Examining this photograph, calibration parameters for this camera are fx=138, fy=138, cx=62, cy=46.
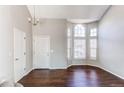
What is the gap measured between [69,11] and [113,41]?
2813 mm

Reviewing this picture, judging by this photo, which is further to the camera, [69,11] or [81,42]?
[81,42]

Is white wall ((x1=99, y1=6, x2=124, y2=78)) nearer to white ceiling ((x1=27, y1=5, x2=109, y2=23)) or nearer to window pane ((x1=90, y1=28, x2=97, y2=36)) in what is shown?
white ceiling ((x1=27, y1=5, x2=109, y2=23))

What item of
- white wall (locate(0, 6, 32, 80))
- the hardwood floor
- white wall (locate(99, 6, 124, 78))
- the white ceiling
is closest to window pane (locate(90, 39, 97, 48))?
white wall (locate(99, 6, 124, 78))

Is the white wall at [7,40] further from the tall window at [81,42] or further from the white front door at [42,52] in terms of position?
the tall window at [81,42]

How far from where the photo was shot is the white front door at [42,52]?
27.3 ft

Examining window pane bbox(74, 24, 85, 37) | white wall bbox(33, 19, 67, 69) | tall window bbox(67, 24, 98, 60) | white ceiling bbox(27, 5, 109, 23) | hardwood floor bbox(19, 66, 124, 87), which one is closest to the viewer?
hardwood floor bbox(19, 66, 124, 87)

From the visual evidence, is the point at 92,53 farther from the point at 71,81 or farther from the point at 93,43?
the point at 71,81

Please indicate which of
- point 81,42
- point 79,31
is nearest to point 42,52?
point 81,42

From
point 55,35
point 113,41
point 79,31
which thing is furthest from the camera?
point 79,31

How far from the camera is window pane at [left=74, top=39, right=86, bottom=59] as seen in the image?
10.1 metres

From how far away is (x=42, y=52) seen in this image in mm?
8336

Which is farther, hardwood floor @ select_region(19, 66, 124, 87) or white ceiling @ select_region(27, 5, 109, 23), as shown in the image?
white ceiling @ select_region(27, 5, 109, 23)

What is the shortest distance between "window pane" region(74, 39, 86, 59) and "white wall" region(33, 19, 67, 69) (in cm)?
194

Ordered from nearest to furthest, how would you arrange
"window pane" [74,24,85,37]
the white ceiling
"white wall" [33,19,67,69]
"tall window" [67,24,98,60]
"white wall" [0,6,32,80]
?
"white wall" [0,6,32,80] < the white ceiling < "white wall" [33,19,67,69] < "tall window" [67,24,98,60] < "window pane" [74,24,85,37]
